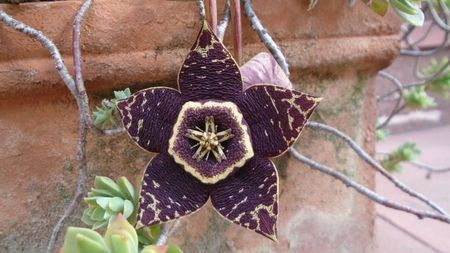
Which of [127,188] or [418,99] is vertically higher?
[127,188]

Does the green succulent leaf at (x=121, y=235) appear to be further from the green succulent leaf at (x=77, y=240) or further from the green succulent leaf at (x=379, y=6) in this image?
the green succulent leaf at (x=379, y=6)

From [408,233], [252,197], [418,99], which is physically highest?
[252,197]

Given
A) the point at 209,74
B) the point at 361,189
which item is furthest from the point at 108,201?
the point at 361,189

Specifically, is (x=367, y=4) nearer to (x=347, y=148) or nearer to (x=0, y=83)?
(x=347, y=148)

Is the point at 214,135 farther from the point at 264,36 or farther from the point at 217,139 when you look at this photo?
the point at 264,36

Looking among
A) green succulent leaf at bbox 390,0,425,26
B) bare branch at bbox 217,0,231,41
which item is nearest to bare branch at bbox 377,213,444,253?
green succulent leaf at bbox 390,0,425,26

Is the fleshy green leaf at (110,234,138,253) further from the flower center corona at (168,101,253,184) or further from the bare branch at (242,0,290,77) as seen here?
the bare branch at (242,0,290,77)

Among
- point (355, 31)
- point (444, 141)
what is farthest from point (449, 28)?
point (444, 141)
